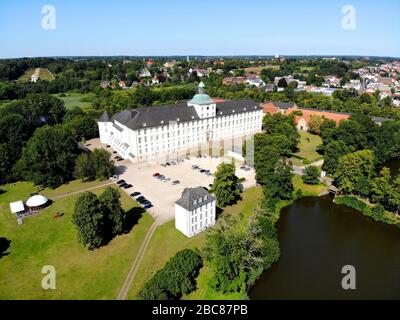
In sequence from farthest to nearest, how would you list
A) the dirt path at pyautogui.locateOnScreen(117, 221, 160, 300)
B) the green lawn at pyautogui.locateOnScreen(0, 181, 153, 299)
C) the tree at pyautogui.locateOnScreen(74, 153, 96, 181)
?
the tree at pyautogui.locateOnScreen(74, 153, 96, 181), the green lawn at pyautogui.locateOnScreen(0, 181, 153, 299), the dirt path at pyautogui.locateOnScreen(117, 221, 160, 300)

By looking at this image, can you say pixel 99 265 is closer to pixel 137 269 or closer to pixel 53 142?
pixel 137 269

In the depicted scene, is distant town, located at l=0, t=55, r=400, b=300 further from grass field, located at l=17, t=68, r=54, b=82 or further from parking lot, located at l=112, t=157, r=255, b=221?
grass field, located at l=17, t=68, r=54, b=82

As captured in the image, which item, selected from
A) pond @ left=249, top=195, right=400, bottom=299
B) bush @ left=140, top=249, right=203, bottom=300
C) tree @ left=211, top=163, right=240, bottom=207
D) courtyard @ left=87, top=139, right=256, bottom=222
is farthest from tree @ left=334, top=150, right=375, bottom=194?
bush @ left=140, top=249, right=203, bottom=300

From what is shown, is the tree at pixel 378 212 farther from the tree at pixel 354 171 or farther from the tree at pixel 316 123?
the tree at pixel 316 123

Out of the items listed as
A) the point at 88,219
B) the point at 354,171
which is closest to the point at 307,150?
the point at 354,171
